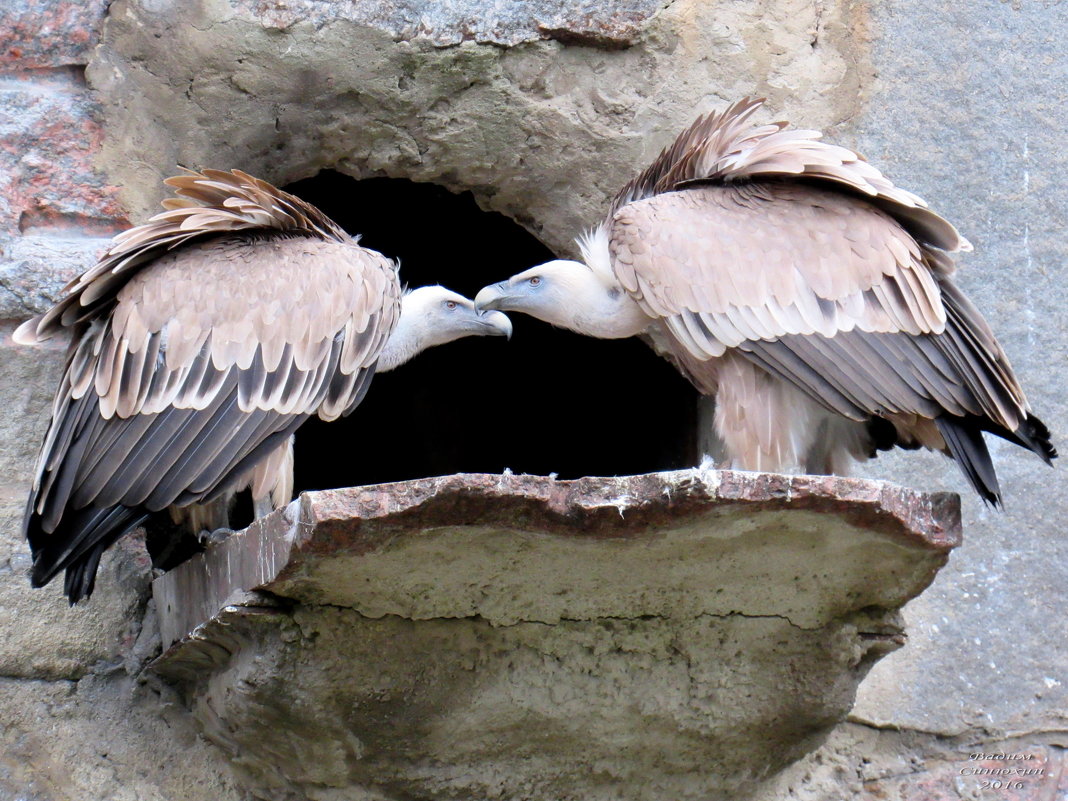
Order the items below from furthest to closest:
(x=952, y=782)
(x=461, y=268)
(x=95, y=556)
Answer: (x=461, y=268), (x=952, y=782), (x=95, y=556)

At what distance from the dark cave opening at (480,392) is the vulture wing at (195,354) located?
4.10 feet

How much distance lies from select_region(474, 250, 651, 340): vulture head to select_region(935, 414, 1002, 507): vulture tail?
0.82 m

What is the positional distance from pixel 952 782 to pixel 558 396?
2572mm

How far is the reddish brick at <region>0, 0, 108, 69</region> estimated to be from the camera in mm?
3596

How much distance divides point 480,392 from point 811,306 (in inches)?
122

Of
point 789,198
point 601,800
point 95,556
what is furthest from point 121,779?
point 789,198

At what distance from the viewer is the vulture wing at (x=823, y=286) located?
3.04 meters

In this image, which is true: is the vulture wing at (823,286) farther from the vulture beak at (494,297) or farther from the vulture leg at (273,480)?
the vulture leg at (273,480)

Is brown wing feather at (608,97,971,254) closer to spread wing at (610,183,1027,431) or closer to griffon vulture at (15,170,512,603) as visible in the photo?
spread wing at (610,183,1027,431)

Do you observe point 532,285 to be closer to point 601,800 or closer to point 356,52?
point 356,52

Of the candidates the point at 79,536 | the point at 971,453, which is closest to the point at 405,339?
the point at 79,536

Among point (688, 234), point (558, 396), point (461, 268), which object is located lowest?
point (558, 396)

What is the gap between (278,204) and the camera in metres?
3.42

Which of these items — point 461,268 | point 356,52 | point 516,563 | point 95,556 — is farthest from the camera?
point 461,268
